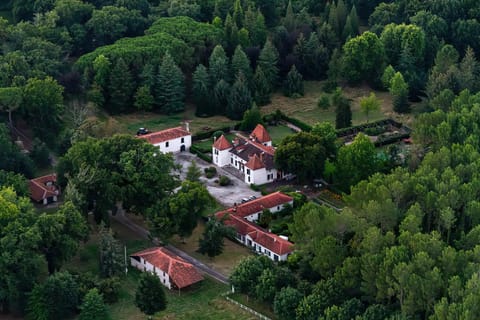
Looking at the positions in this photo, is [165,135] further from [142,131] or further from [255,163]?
[255,163]

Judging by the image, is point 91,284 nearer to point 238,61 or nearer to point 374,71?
point 238,61

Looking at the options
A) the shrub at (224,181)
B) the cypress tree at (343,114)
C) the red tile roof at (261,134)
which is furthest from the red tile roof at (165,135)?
the cypress tree at (343,114)

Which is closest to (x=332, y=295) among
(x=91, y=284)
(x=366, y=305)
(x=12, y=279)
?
(x=366, y=305)

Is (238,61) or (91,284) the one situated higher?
(238,61)

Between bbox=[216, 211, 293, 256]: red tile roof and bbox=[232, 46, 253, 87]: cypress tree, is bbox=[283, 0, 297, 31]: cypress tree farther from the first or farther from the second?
bbox=[216, 211, 293, 256]: red tile roof

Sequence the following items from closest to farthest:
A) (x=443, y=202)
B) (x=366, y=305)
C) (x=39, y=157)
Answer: (x=366, y=305), (x=443, y=202), (x=39, y=157)

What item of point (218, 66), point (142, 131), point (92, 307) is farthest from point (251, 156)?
point (92, 307)
